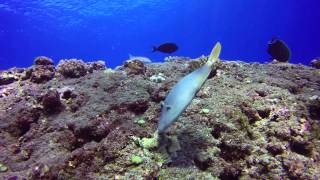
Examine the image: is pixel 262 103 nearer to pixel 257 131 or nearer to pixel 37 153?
pixel 257 131

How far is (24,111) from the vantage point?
5129 millimetres

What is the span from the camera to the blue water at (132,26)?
185 ft

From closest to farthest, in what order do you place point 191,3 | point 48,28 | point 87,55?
point 48,28
point 191,3
point 87,55

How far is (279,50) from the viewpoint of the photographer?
8.48 meters

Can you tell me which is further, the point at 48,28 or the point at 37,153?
the point at 48,28

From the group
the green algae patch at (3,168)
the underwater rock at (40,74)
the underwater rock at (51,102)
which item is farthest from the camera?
the underwater rock at (40,74)

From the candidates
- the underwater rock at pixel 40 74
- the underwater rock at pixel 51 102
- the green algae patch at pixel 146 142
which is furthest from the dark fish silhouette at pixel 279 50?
the underwater rock at pixel 51 102

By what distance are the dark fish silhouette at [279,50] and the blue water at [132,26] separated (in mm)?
41682

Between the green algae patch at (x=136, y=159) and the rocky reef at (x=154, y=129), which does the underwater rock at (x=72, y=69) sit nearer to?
the rocky reef at (x=154, y=129)

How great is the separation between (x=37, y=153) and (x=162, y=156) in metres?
1.94

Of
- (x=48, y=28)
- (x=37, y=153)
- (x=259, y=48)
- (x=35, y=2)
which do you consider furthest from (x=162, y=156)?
(x=259, y=48)

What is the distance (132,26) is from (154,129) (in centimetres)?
9867

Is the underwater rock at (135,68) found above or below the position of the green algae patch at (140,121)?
above

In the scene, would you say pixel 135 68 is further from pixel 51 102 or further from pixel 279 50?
pixel 279 50
